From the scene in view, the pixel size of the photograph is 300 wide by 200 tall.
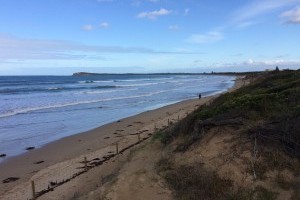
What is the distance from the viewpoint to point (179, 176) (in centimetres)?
827

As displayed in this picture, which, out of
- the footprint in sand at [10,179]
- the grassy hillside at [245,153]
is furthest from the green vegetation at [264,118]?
the footprint in sand at [10,179]

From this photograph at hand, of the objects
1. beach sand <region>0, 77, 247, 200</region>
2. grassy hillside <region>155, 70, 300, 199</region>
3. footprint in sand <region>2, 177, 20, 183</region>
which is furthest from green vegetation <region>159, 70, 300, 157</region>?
footprint in sand <region>2, 177, 20, 183</region>

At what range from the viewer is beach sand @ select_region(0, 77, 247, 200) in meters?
11.0

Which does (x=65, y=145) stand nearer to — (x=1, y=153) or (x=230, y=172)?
(x=1, y=153)

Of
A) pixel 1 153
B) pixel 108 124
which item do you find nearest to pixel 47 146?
pixel 1 153

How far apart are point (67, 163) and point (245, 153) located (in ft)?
24.8

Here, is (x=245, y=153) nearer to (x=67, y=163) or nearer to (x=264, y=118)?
(x=264, y=118)

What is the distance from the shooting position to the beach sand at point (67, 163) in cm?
1103

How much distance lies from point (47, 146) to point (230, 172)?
38.8ft

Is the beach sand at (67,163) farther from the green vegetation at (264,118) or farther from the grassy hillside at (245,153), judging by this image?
the green vegetation at (264,118)

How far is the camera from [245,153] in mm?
8430

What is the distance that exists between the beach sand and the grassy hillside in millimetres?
2224

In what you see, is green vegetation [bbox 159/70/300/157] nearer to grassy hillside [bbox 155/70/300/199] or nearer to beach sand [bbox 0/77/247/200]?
grassy hillside [bbox 155/70/300/199]

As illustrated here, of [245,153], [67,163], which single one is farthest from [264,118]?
[67,163]
